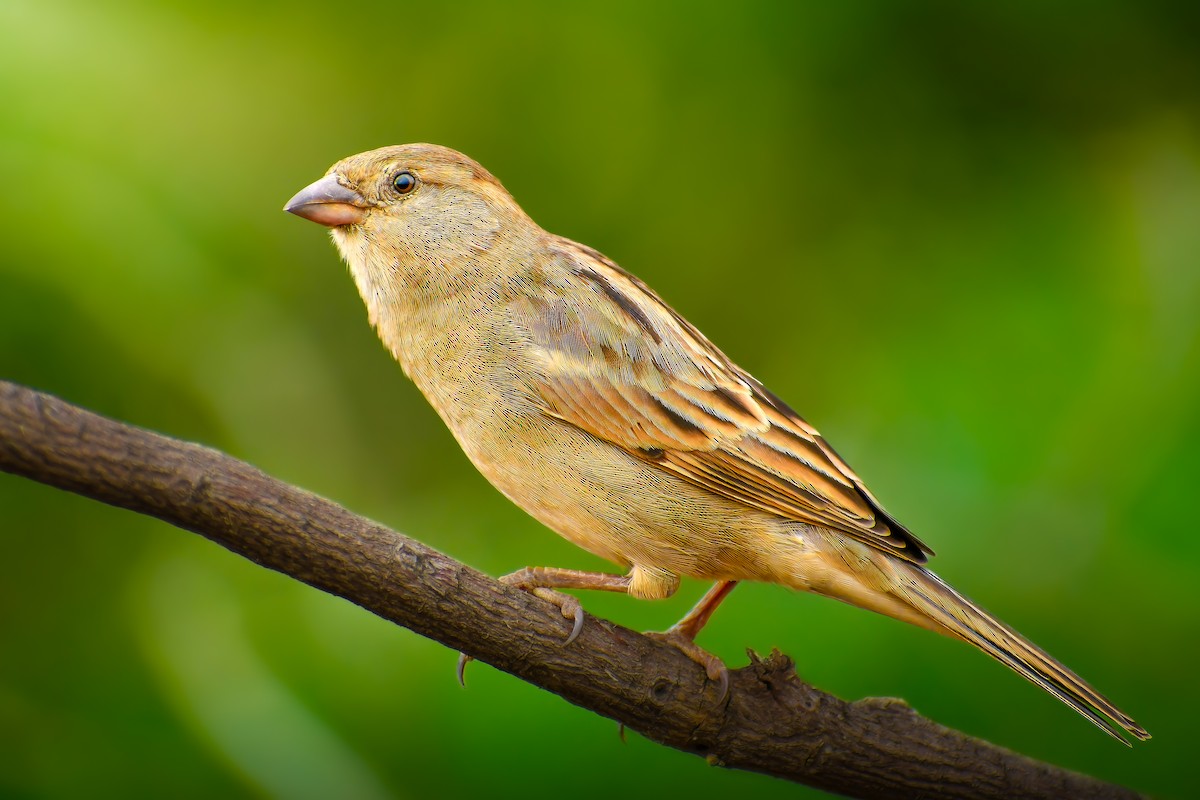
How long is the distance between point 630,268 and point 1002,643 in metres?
2.34

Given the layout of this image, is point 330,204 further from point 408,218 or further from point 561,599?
point 561,599

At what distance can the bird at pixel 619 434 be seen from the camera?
2824mm

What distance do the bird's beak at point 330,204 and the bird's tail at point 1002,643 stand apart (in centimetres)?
161

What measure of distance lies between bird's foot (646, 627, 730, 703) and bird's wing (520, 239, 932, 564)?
359mm

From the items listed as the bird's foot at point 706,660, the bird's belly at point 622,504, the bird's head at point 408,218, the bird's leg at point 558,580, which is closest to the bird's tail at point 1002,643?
the bird's belly at point 622,504

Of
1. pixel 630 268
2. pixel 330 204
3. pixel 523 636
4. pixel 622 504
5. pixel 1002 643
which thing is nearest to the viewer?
pixel 523 636

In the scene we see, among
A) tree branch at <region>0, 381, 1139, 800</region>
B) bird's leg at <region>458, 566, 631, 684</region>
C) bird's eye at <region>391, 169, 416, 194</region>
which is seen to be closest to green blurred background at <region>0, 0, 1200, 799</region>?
tree branch at <region>0, 381, 1139, 800</region>

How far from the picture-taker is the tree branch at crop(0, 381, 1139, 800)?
6.34 feet

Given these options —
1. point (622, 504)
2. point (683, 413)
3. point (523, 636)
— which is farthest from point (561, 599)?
point (683, 413)

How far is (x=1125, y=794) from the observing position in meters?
3.09

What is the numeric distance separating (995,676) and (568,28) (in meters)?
2.87

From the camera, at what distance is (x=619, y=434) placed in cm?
288

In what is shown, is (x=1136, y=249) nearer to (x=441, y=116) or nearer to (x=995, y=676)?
(x=995, y=676)

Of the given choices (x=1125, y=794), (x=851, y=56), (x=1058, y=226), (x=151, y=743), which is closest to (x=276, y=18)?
(x=851, y=56)
